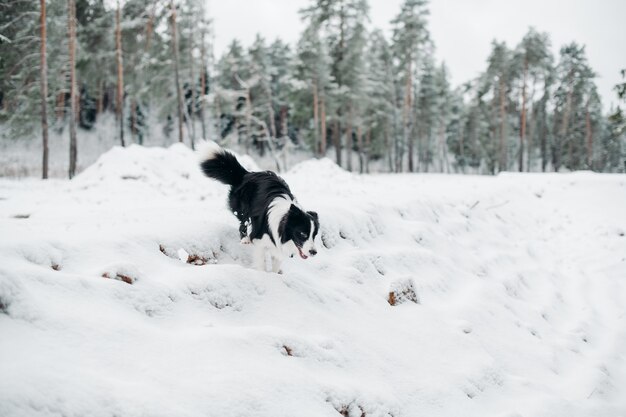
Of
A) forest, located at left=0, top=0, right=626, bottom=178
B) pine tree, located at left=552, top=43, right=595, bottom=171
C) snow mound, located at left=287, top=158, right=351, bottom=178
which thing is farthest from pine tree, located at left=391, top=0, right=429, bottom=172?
pine tree, located at left=552, top=43, right=595, bottom=171

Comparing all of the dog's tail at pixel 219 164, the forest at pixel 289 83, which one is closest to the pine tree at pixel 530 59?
the forest at pixel 289 83

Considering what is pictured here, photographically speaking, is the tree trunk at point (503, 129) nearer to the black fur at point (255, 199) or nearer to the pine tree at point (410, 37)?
the pine tree at point (410, 37)

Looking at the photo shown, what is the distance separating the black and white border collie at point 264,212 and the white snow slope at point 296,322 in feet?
1.16

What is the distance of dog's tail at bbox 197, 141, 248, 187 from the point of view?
5.71m

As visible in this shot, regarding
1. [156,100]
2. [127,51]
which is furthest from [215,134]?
[127,51]

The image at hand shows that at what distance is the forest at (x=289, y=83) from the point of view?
21328 mm

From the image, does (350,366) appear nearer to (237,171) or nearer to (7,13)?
(237,171)

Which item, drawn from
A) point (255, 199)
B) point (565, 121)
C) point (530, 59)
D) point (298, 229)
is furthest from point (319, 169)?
point (565, 121)

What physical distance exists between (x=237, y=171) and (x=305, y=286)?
2.07 metres

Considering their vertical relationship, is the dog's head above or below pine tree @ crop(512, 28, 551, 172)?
below

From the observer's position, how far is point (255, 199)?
5340 mm

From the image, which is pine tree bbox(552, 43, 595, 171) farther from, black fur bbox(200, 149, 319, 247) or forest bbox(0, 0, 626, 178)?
black fur bbox(200, 149, 319, 247)

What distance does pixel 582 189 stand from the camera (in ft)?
53.0

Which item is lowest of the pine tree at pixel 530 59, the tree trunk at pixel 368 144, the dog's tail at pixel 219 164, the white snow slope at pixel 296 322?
the white snow slope at pixel 296 322
